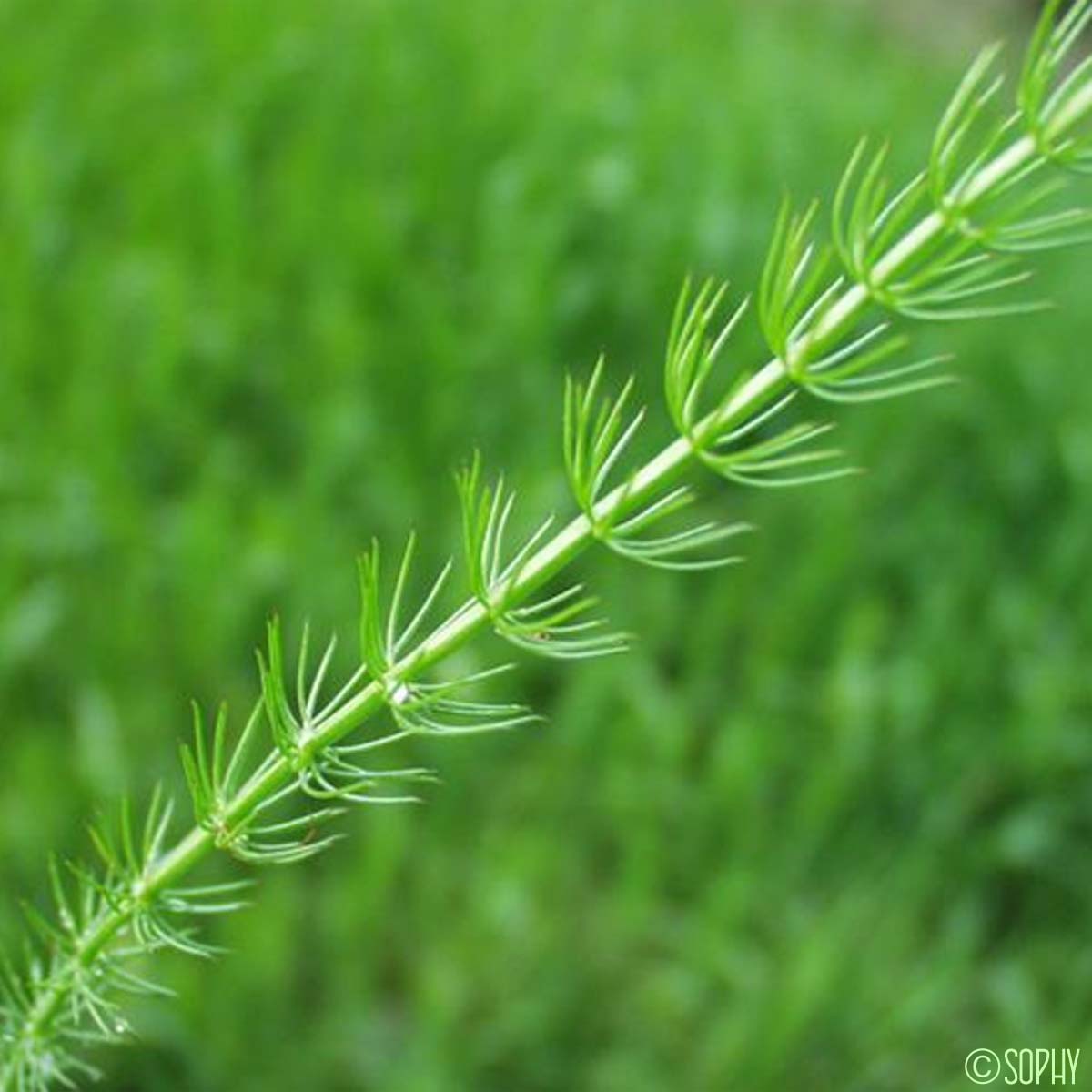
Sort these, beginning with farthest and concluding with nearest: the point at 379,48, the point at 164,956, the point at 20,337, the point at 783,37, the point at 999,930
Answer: the point at 783,37
the point at 379,48
the point at 20,337
the point at 999,930
the point at 164,956

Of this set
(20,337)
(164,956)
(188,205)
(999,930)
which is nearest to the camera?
(164,956)

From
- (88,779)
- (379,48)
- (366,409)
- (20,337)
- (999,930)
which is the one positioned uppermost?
(379,48)

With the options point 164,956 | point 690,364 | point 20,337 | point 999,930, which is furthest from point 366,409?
point 690,364

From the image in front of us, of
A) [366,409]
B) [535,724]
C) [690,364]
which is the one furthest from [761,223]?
[690,364]

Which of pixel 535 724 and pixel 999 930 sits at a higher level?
pixel 535 724

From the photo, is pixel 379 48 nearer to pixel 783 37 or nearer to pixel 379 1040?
pixel 783 37

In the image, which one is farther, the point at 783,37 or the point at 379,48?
the point at 783,37
